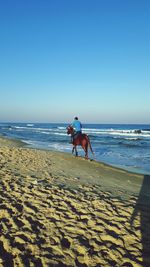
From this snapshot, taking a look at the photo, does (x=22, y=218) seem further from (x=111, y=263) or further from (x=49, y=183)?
(x=49, y=183)

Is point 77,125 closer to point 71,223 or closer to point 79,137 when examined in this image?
point 79,137

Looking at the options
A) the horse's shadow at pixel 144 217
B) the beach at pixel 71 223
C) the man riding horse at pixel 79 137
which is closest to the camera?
the beach at pixel 71 223

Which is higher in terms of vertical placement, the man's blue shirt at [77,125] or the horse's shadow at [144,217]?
the man's blue shirt at [77,125]

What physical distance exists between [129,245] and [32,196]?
113 inches

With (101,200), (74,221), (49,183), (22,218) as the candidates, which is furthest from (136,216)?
(49,183)

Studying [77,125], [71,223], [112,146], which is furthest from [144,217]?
[112,146]

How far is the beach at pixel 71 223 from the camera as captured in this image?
361 cm

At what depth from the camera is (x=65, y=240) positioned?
13.2ft

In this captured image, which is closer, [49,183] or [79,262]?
[79,262]

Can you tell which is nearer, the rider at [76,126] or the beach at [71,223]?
the beach at [71,223]

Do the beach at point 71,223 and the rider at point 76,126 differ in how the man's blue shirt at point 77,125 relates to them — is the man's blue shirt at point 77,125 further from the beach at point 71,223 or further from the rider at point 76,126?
the beach at point 71,223

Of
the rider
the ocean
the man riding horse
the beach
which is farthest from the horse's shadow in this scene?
the rider

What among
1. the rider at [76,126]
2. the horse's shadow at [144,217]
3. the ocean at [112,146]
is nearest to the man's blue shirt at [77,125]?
the rider at [76,126]

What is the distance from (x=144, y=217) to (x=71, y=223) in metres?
1.84
